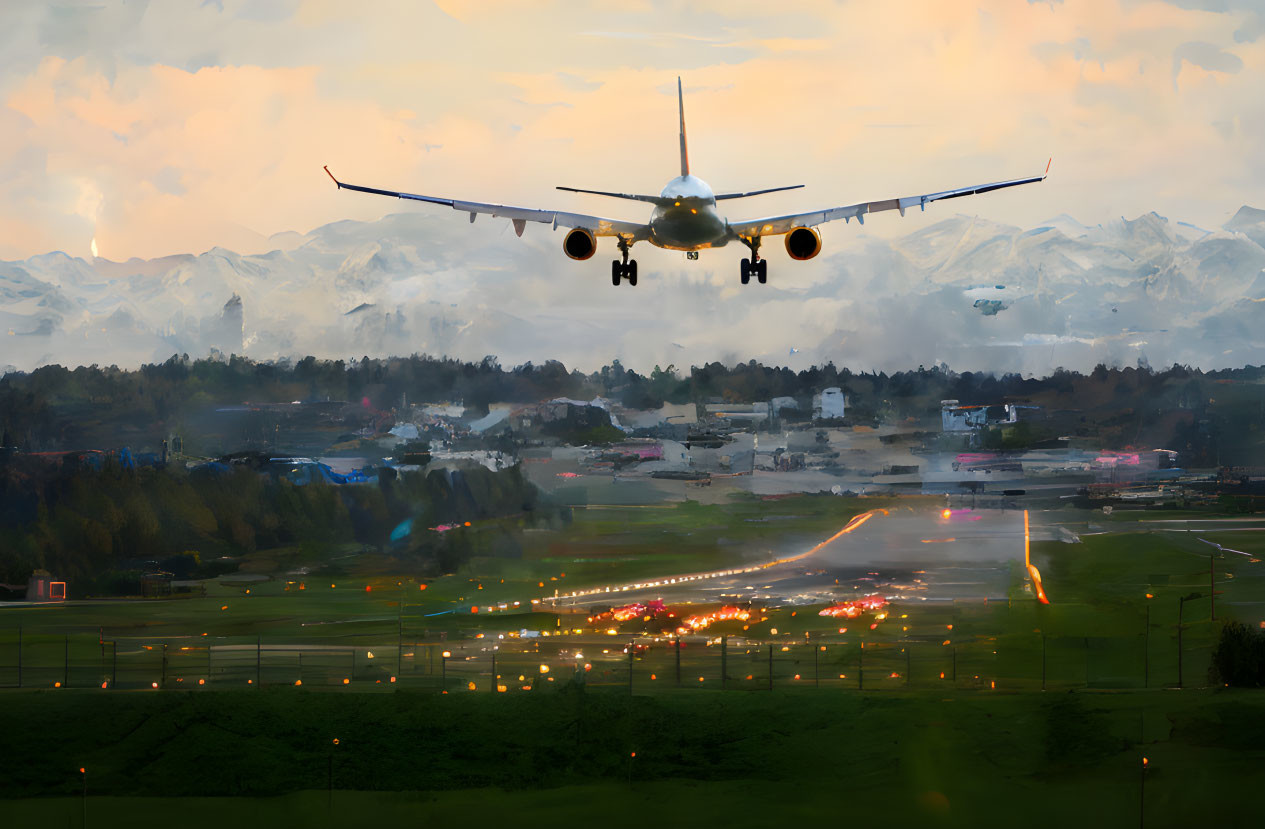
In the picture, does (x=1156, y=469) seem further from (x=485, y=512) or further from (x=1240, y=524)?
(x=485, y=512)

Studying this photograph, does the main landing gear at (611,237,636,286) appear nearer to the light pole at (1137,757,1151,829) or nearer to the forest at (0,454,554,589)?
the light pole at (1137,757,1151,829)

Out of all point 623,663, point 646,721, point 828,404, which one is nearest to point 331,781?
point 623,663

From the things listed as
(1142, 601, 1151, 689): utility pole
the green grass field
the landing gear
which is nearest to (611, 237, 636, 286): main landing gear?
the landing gear

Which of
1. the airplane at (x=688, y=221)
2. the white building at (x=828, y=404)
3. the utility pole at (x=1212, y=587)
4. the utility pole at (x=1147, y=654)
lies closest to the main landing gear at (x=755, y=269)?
the airplane at (x=688, y=221)

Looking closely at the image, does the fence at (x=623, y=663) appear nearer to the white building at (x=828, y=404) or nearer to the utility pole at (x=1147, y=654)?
the utility pole at (x=1147, y=654)

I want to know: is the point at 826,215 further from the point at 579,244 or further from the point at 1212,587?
the point at 1212,587
